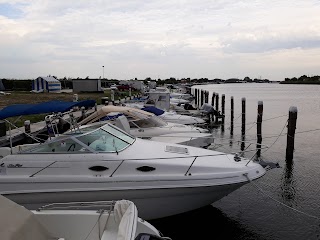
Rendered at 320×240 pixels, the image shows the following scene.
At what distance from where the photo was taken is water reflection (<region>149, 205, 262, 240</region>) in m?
8.33

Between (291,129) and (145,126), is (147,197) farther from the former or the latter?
(291,129)

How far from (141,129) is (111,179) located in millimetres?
6381

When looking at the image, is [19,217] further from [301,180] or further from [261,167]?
[301,180]

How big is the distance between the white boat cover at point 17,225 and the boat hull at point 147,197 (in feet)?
9.95

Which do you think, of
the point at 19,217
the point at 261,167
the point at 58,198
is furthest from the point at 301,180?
the point at 19,217

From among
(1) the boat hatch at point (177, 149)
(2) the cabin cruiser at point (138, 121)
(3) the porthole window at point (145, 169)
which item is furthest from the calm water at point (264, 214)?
(2) the cabin cruiser at point (138, 121)

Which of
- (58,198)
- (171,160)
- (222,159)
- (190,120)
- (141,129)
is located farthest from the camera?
(190,120)

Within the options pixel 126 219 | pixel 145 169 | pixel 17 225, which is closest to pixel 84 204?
pixel 126 219

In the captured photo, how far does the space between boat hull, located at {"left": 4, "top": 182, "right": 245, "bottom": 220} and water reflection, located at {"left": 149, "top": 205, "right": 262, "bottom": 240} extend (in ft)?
1.68

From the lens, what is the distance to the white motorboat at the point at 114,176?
7.50 meters

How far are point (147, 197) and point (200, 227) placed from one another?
200 cm

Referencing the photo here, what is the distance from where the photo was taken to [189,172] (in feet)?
25.4

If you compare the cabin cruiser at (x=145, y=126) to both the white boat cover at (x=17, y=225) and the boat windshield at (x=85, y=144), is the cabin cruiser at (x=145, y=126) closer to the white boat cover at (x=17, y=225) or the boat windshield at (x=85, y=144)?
the boat windshield at (x=85, y=144)

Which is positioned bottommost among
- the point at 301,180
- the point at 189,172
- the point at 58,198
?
the point at 301,180
